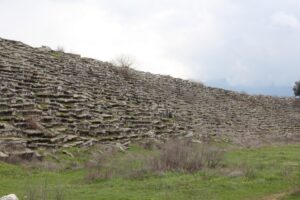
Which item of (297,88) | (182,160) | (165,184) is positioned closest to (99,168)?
(182,160)

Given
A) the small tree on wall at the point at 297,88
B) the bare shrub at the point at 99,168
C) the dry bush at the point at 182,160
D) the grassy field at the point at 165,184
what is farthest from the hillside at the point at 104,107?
the small tree on wall at the point at 297,88

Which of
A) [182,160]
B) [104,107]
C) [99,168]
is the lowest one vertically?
[99,168]

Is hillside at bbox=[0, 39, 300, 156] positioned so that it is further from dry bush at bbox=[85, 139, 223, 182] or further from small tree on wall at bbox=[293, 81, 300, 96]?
small tree on wall at bbox=[293, 81, 300, 96]

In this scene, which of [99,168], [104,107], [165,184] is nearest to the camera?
[165,184]

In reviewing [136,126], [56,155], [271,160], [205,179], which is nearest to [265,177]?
[205,179]

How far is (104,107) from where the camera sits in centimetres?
3184

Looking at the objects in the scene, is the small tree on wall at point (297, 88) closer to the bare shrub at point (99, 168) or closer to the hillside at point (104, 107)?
the hillside at point (104, 107)

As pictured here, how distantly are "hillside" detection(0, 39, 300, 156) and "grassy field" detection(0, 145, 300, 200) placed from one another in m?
4.01

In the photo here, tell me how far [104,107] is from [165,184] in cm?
1637

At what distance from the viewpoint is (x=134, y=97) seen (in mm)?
37125

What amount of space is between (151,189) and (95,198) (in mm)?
2046

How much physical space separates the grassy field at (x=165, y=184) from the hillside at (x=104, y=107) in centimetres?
401

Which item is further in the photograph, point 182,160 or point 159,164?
point 182,160

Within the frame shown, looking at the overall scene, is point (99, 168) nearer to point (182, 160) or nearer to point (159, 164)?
point (159, 164)
